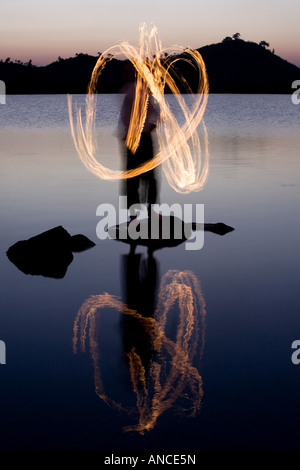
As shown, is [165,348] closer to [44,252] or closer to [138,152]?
[44,252]

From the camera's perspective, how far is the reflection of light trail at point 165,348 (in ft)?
14.8

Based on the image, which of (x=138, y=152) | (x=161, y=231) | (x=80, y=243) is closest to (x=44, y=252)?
(x=80, y=243)

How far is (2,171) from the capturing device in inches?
727

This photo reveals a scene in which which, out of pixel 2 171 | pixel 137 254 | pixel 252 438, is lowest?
pixel 252 438

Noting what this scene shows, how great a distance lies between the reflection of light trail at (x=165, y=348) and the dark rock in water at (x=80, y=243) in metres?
2.01

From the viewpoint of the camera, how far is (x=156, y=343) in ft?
18.6

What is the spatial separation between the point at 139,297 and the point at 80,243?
105 inches

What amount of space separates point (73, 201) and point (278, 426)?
9.77 meters

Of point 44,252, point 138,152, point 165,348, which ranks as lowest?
point 165,348

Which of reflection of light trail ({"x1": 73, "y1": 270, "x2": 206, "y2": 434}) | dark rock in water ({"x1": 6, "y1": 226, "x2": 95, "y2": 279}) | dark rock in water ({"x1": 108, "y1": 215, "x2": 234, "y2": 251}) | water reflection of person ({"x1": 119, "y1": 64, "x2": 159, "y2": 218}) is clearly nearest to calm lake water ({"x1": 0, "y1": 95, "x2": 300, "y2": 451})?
reflection of light trail ({"x1": 73, "y1": 270, "x2": 206, "y2": 434})

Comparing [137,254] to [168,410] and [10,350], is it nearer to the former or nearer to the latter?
[10,350]

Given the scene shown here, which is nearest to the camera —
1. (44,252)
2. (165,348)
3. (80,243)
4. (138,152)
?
(165,348)

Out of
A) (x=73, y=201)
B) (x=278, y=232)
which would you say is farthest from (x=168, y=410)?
(x=73, y=201)

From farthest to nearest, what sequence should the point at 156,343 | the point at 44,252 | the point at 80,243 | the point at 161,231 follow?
1. the point at 161,231
2. the point at 80,243
3. the point at 44,252
4. the point at 156,343
